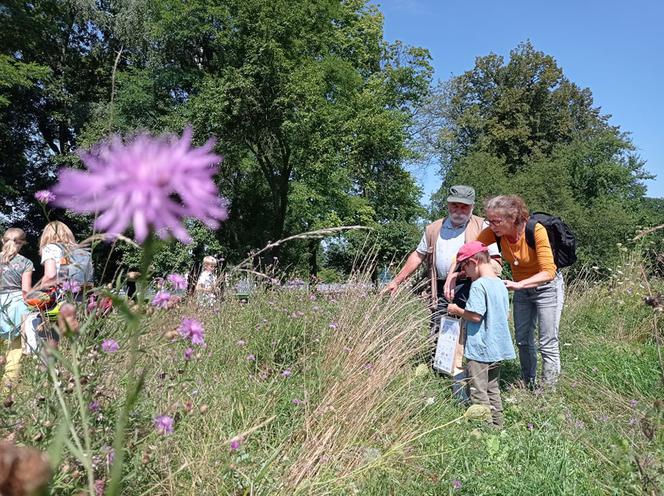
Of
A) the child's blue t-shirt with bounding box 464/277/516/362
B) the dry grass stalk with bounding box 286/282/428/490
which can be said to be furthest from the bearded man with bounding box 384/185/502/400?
the child's blue t-shirt with bounding box 464/277/516/362

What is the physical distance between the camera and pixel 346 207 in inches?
799

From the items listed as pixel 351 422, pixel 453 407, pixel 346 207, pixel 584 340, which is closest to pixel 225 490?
pixel 351 422

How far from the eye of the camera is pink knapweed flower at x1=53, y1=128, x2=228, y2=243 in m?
0.61

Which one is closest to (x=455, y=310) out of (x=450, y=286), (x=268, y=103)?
(x=450, y=286)

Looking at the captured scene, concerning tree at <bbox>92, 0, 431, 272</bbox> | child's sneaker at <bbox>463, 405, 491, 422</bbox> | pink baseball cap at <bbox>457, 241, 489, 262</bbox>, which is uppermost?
tree at <bbox>92, 0, 431, 272</bbox>

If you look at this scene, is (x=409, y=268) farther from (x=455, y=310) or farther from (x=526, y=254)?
(x=526, y=254)

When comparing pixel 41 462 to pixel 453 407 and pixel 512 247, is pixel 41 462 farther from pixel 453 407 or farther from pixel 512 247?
pixel 512 247

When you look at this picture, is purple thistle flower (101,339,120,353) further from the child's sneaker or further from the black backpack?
the black backpack

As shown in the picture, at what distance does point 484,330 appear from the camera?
3.79 metres

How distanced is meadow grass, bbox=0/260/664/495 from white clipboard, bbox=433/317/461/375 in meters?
0.15

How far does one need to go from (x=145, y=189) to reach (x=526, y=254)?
392 cm

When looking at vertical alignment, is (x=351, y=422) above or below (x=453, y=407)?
above

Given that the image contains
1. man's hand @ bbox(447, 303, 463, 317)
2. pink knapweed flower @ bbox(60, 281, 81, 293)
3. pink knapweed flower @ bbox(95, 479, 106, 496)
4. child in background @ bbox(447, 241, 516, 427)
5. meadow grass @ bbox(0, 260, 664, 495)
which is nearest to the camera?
pink knapweed flower @ bbox(95, 479, 106, 496)

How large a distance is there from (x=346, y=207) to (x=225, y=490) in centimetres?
1851
